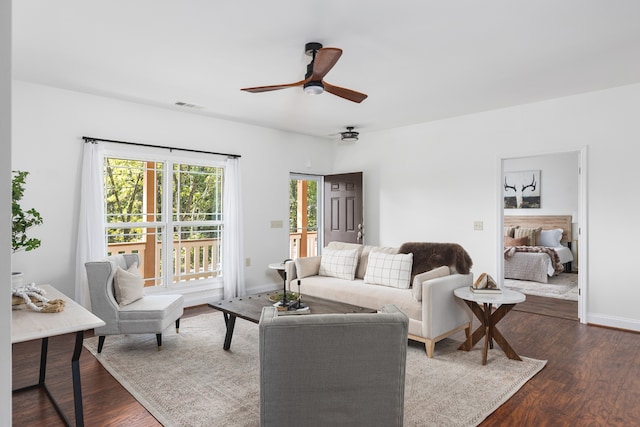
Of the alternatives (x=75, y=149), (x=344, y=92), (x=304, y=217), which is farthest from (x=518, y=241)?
(x=75, y=149)

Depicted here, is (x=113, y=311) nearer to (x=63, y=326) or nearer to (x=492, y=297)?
(x=63, y=326)

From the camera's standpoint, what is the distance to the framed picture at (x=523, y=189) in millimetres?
8180

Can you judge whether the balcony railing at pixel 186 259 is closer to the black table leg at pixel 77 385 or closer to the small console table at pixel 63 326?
the small console table at pixel 63 326

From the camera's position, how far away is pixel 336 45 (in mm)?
3029

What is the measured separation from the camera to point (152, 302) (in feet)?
11.6

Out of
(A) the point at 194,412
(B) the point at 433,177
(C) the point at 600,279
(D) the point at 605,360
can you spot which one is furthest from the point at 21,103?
(C) the point at 600,279

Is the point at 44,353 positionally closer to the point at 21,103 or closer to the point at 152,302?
the point at 152,302

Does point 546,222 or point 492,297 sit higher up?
point 546,222

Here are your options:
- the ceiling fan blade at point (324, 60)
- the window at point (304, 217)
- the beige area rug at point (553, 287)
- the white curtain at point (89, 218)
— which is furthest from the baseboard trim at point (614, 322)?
the white curtain at point (89, 218)

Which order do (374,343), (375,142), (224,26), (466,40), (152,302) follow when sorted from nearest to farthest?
(374,343)
(224,26)
(466,40)
(152,302)
(375,142)

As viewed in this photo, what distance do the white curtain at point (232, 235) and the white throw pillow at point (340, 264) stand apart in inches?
53.0

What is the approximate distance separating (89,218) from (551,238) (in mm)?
7779

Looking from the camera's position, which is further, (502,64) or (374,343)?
(502,64)

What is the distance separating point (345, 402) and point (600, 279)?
391 cm
